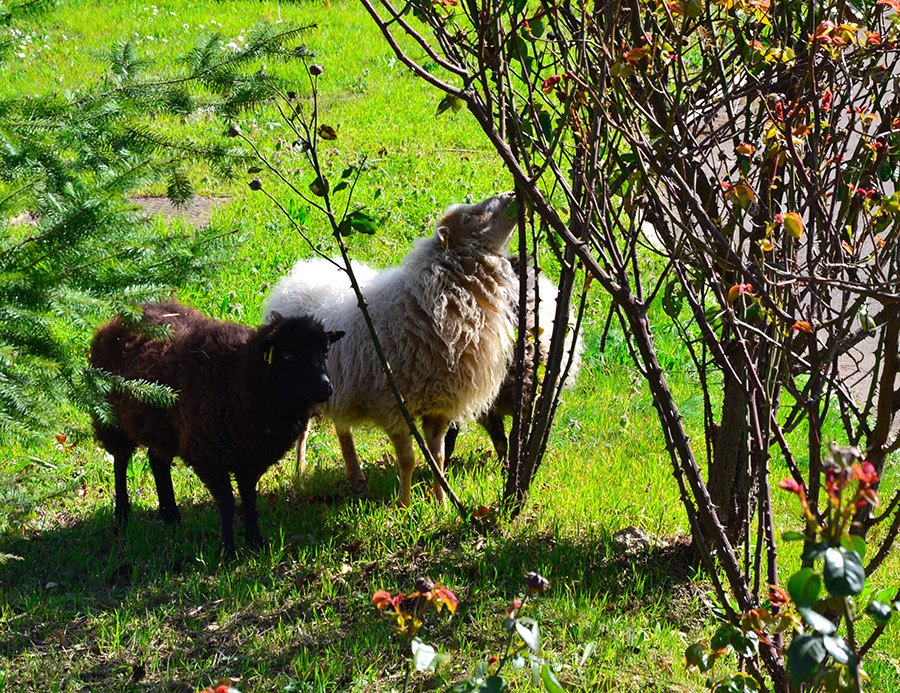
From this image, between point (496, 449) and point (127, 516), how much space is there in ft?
7.28

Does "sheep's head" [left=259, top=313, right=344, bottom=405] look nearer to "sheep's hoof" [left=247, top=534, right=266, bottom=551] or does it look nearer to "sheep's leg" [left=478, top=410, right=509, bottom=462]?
"sheep's hoof" [left=247, top=534, right=266, bottom=551]

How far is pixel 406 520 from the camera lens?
16.4ft

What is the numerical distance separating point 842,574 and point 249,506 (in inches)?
150

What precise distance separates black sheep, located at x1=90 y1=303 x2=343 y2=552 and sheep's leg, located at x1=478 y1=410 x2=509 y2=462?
1.42m

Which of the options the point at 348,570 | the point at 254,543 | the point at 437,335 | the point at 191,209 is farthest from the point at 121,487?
the point at 191,209

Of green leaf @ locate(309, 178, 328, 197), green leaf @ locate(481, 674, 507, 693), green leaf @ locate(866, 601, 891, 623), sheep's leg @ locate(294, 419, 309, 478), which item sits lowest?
sheep's leg @ locate(294, 419, 309, 478)

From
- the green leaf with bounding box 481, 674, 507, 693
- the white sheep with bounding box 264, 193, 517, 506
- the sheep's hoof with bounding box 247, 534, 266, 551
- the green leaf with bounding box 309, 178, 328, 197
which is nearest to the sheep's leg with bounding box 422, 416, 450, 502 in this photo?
the white sheep with bounding box 264, 193, 517, 506

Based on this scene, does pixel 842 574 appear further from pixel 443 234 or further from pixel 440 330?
pixel 443 234

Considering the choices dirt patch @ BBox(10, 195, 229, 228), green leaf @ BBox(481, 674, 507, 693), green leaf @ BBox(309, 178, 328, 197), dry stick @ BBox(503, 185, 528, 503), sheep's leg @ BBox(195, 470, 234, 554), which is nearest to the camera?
green leaf @ BBox(481, 674, 507, 693)

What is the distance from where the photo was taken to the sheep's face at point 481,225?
5.29m

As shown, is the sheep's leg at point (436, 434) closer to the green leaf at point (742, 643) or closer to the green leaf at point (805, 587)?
the green leaf at point (742, 643)

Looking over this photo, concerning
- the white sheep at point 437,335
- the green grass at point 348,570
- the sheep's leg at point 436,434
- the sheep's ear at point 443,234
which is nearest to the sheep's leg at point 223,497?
the green grass at point 348,570

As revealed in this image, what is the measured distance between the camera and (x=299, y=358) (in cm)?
462

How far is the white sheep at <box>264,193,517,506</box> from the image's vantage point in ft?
17.1
